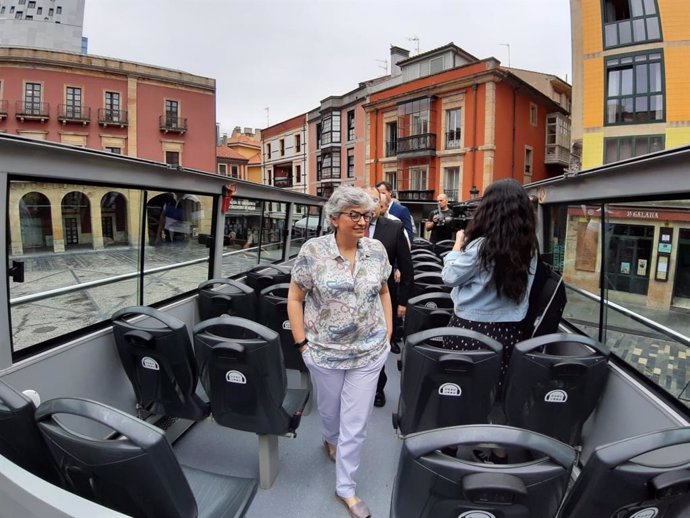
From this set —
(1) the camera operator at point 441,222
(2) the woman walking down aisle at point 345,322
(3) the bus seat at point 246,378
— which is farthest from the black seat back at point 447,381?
(1) the camera operator at point 441,222

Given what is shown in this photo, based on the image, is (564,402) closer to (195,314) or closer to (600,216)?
(600,216)

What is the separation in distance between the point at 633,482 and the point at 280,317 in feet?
7.48

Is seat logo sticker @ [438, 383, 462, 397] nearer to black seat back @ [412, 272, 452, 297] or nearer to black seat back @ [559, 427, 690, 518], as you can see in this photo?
black seat back @ [559, 427, 690, 518]

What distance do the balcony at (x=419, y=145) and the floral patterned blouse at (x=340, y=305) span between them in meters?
23.9

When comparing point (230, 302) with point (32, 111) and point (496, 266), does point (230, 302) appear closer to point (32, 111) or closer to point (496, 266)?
point (496, 266)

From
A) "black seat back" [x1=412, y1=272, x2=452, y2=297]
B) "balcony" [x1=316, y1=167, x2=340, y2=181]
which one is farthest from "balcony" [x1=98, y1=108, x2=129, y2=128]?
"black seat back" [x1=412, y1=272, x2=452, y2=297]

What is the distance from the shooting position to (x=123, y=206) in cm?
302

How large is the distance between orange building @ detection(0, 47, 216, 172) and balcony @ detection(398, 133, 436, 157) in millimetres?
12762

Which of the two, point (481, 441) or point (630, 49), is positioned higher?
point (630, 49)

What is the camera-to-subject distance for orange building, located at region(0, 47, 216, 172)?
24.0 m

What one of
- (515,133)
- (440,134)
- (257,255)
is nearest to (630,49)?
(515,133)

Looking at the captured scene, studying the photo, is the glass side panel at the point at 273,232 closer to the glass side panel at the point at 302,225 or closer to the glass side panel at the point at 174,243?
the glass side panel at the point at 302,225

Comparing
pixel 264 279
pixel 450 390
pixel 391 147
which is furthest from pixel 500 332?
pixel 391 147

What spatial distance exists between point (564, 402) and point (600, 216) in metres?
1.30
